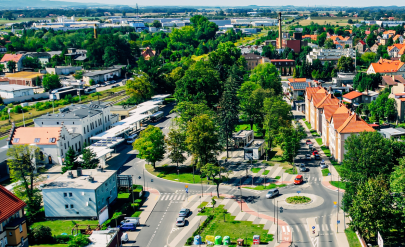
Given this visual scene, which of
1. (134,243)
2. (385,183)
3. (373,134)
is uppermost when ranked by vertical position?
(373,134)

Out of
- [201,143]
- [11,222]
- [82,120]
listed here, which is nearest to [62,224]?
[11,222]

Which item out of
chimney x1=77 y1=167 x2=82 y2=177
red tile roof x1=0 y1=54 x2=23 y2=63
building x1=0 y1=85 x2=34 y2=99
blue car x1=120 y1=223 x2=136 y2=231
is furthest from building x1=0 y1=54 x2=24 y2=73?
Result: blue car x1=120 y1=223 x2=136 y2=231

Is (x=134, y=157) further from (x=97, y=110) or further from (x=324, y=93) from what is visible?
(x=324, y=93)

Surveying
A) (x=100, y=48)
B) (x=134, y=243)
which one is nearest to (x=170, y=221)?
(x=134, y=243)

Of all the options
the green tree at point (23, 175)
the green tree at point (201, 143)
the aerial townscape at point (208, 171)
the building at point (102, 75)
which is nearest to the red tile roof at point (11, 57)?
the building at point (102, 75)

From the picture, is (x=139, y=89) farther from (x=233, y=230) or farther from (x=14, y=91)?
(x=233, y=230)

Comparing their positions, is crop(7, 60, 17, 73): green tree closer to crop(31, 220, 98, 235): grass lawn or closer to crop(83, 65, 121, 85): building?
crop(83, 65, 121, 85): building
